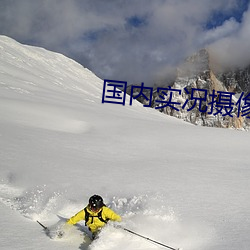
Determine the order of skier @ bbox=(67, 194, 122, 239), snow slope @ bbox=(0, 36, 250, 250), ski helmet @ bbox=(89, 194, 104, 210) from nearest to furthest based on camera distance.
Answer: snow slope @ bbox=(0, 36, 250, 250), ski helmet @ bbox=(89, 194, 104, 210), skier @ bbox=(67, 194, 122, 239)

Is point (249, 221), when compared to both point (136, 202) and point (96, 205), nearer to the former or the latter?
point (136, 202)

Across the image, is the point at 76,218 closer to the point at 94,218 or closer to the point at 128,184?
the point at 94,218

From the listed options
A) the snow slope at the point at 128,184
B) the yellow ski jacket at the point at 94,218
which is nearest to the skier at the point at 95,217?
the yellow ski jacket at the point at 94,218

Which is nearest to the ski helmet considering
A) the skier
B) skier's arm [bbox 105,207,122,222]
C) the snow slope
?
the skier

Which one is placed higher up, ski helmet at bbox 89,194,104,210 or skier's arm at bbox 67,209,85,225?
ski helmet at bbox 89,194,104,210

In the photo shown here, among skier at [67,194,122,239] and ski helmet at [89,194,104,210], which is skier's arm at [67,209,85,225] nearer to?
skier at [67,194,122,239]

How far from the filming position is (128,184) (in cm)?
709

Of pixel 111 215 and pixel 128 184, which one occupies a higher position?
pixel 128 184

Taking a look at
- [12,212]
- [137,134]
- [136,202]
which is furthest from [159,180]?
[137,134]

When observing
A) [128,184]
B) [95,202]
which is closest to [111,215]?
[95,202]

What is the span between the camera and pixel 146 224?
530 cm

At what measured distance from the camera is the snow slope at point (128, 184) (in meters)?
4.87

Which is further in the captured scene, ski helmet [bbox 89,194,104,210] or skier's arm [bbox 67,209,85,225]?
skier's arm [bbox 67,209,85,225]

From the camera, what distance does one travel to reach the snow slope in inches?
192
